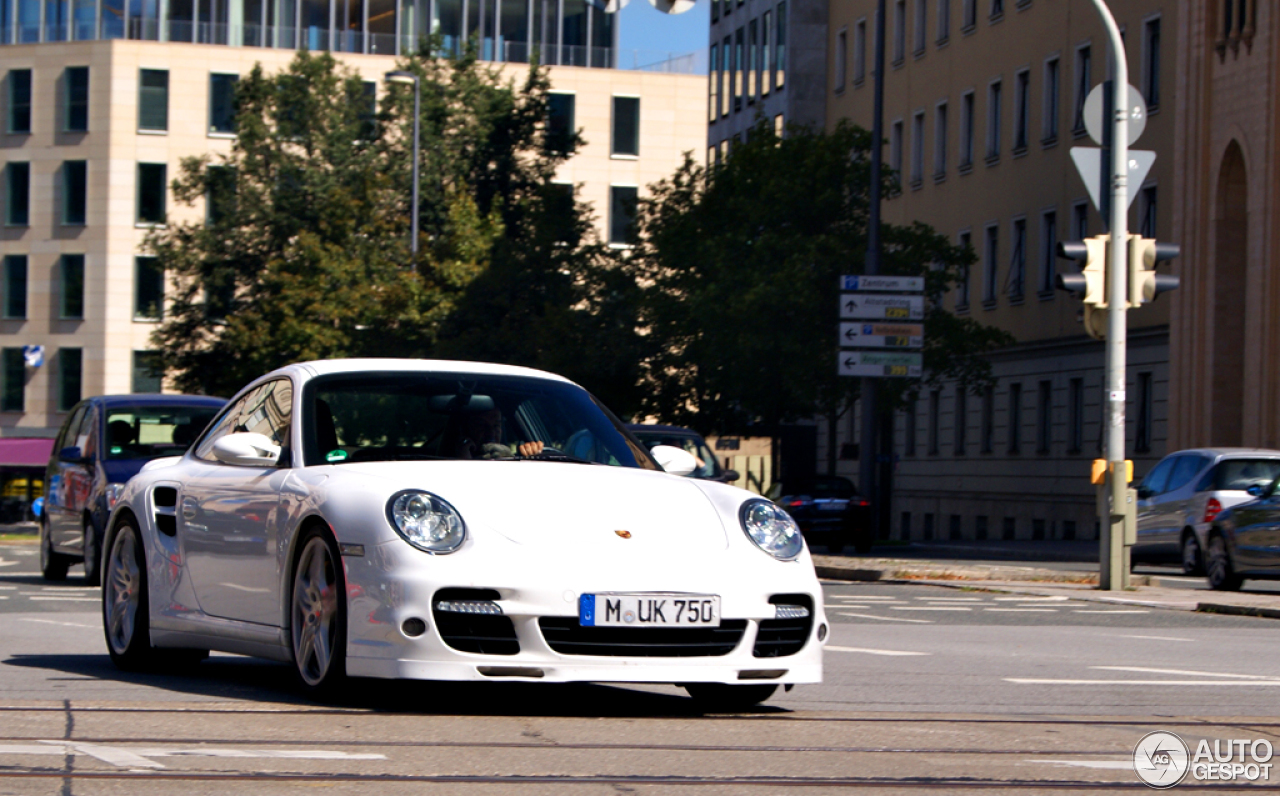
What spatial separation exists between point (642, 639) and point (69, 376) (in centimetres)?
7776

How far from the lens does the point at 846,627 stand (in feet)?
50.1

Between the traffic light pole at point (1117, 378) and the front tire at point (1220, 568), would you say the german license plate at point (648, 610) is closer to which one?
the traffic light pole at point (1117, 378)

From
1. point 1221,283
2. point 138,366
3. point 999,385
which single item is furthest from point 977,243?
point 138,366

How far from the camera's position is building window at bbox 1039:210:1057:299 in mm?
52000

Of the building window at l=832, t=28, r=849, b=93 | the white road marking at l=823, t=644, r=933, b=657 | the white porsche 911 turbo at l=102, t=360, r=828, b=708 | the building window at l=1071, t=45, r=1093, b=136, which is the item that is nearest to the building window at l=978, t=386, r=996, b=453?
the building window at l=1071, t=45, r=1093, b=136

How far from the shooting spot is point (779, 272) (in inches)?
1743

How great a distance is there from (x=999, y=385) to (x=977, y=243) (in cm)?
420

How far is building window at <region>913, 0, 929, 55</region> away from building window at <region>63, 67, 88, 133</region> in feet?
112

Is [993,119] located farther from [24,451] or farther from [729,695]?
[729,695]

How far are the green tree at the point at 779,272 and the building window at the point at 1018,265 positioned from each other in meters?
6.60

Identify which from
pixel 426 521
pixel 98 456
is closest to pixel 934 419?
pixel 98 456

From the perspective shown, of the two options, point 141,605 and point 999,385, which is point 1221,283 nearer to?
point 999,385

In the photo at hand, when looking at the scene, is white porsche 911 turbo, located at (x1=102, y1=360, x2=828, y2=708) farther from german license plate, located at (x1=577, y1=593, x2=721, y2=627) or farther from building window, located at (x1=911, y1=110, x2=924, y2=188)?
building window, located at (x1=911, y1=110, x2=924, y2=188)

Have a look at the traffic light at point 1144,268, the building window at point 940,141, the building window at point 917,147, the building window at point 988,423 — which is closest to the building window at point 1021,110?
the building window at point 940,141
